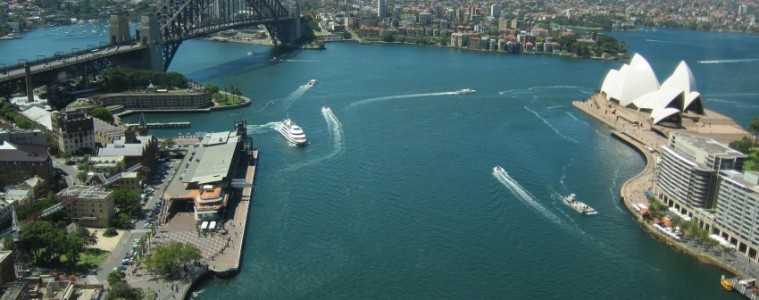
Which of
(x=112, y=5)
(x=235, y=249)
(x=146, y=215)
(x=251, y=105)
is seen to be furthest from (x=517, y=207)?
(x=112, y=5)

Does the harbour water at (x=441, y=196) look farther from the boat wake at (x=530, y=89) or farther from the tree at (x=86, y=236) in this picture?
the tree at (x=86, y=236)

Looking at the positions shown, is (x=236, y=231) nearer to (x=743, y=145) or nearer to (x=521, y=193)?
(x=521, y=193)

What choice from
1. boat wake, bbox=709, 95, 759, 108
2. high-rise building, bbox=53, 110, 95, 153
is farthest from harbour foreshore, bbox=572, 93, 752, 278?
high-rise building, bbox=53, 110, 95, 153

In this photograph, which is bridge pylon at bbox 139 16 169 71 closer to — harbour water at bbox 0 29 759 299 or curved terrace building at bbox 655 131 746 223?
harbour water at bbox 0 29 759 299

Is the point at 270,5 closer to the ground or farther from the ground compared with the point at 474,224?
farther from the ground

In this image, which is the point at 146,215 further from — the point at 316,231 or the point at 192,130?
the point at 192,130
